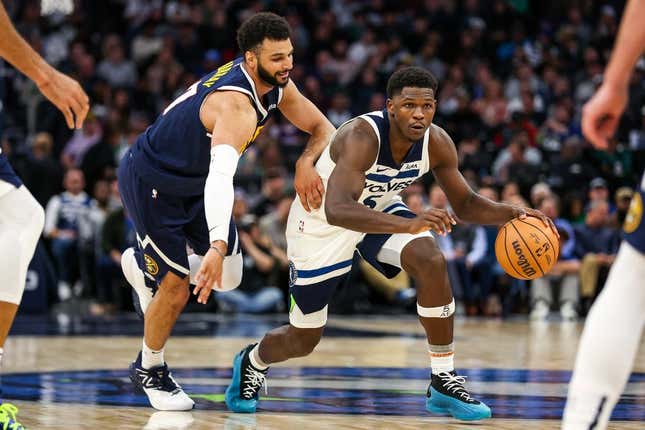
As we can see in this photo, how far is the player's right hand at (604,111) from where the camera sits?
2949 mm

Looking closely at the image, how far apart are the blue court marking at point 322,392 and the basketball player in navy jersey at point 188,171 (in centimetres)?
42

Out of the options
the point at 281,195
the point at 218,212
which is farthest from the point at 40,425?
the point at 281,195

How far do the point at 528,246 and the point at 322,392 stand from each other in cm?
136

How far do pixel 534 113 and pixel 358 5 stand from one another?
13.1 feet

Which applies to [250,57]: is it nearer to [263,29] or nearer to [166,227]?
[263,29]

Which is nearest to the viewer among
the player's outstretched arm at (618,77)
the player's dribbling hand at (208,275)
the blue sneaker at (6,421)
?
the player's outstretched arm at (618,77)

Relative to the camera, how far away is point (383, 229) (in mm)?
4816

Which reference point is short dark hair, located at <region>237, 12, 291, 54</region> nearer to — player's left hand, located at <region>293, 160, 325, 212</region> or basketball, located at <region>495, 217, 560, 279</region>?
player's left hand, located at <region>293, 160, 325, 212</region>

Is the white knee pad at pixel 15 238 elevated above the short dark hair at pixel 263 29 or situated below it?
below

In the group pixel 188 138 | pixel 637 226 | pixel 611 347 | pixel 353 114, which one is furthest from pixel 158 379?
pixel 353 114

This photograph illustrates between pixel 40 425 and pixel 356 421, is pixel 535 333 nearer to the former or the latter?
pixel 356 421

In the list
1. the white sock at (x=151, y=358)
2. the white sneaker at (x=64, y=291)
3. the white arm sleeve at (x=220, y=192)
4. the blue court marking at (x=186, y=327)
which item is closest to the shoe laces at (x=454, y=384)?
the white arm sleeve at (x=220, y=192)

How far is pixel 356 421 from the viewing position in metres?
4.71

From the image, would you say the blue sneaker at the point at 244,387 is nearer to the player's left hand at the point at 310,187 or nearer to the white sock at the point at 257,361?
the white sock at the point at 257,361
